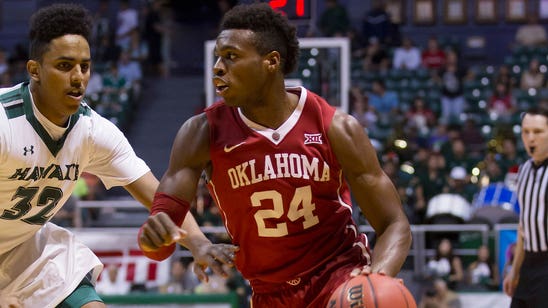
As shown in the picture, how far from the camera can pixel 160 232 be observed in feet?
13.5

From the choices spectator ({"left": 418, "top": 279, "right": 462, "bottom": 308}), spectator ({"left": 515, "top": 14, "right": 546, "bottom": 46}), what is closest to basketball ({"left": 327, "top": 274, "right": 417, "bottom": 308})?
spectator ({"left": 418, "top": 279, "right": 462, "bottom": 308})

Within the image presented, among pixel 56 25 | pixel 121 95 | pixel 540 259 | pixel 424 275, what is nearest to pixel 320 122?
pixel 56 25

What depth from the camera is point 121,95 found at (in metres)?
18.4

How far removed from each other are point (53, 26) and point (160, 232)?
52.6 inches

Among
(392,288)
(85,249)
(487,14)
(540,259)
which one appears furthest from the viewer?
(487,14)

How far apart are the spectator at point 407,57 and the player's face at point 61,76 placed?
14.0 metres

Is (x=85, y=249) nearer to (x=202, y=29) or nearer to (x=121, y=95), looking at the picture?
(x=121, y=95)

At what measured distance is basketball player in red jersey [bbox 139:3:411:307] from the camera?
4.55m

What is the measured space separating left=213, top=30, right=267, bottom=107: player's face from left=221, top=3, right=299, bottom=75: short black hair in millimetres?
40

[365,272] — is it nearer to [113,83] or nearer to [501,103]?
[501,103]

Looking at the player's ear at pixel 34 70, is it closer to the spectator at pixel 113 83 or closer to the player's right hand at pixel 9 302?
the player's right hand at pixel 9 302

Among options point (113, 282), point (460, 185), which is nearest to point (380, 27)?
point (460, 185)

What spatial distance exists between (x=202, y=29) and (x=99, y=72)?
13.2 feet

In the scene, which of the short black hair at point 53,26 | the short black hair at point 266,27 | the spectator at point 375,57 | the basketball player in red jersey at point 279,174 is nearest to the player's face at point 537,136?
the basketball player in red jersey at point 279,174
